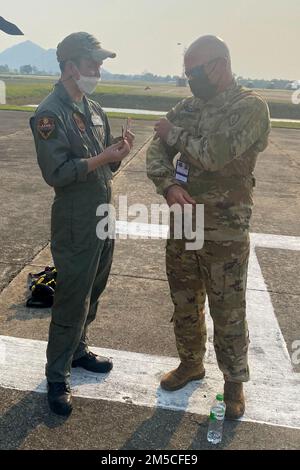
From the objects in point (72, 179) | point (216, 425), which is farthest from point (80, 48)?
point (216, 425)

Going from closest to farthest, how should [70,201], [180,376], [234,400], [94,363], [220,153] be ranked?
[220,153], [70,201], [234,400], [180,376], [94,363]

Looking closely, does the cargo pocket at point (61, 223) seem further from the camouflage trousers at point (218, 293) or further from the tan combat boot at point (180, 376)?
the tan combat boot at point (180, 376)

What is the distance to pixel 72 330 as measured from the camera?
305 cm

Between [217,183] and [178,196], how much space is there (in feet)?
0.83

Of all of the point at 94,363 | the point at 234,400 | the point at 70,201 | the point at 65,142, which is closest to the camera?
the point at 65,142

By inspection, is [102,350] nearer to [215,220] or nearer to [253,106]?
[215,220]

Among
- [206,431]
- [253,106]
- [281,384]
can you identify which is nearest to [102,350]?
[206,431]

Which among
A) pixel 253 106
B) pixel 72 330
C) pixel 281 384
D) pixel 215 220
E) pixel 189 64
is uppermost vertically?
pixel 189 64

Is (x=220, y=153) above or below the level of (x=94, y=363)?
above

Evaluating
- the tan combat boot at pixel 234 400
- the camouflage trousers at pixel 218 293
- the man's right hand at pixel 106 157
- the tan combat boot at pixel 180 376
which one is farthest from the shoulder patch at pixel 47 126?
the tan combat boot at pixel 234 400

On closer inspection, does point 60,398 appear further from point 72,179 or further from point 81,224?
point 72,179

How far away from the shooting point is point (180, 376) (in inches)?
130

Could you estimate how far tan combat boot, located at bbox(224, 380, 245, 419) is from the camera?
118 inches

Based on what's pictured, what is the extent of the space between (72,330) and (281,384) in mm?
1577
